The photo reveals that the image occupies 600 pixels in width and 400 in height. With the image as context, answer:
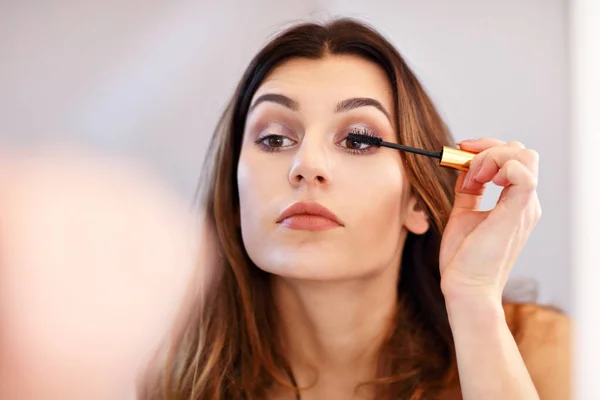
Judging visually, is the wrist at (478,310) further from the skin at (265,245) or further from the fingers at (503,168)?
the fingers at (503,168)

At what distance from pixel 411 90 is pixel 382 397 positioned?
397 mm

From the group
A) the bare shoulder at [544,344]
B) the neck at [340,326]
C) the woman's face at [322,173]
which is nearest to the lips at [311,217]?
the woman's face at [322,173]

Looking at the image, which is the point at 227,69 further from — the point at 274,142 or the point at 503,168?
the point at 503,168

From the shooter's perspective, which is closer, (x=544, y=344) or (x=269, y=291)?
(x=544, y=344)

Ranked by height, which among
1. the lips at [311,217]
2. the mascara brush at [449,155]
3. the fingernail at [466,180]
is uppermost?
the mascara brush at [449,155]

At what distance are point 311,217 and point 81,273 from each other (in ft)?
0.90

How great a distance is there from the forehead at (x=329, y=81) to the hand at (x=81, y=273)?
0.20m

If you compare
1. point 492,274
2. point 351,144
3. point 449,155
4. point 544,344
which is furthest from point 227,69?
point 544,344

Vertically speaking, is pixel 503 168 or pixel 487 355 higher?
pixel 503 168

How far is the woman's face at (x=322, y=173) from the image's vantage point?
2.36 feet

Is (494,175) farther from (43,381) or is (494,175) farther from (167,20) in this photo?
(43,381)

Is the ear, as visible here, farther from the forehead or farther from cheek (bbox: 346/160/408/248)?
the forehead

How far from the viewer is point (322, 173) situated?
0.71 m

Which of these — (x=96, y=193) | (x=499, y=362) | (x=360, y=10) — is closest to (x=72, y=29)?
(x=96, y=193)
